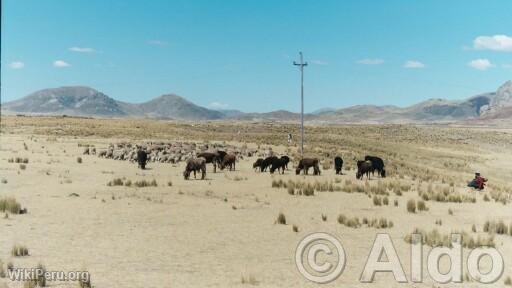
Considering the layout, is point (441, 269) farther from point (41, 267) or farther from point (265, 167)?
point (265, 167)

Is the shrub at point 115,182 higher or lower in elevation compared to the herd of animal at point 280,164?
lower

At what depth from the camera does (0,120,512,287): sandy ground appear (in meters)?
11.2

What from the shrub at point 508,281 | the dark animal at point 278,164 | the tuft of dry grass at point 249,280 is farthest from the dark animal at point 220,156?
the shrub at point 508,281

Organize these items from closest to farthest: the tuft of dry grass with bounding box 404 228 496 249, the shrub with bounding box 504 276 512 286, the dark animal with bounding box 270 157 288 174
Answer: the shrub with bounding box 504 276 512 286
the tuft of dry grass with bounding box 404 228 496 249
the dark animal with bounding box 270 157 288 174

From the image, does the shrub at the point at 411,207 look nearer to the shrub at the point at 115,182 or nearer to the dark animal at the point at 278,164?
the dark animal at the point at 278,164

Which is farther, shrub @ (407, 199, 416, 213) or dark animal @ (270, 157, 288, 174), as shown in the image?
dark animal @ (270, 157, 288, 174)

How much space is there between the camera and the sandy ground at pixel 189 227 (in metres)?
11.2

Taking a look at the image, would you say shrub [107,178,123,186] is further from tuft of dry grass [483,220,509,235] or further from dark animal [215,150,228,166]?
tuft of dry grass [483,220,509,235]

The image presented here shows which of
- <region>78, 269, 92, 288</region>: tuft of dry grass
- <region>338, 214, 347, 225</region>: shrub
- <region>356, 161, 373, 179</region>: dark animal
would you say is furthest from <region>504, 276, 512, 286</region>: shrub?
<region>356, 161, 373, 179</region>: dark animal

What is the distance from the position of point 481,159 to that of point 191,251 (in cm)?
5235

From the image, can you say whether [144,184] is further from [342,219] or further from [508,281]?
[508,281]

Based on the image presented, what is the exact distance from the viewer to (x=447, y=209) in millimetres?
21047

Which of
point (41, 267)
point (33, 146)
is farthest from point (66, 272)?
point (33, 146)

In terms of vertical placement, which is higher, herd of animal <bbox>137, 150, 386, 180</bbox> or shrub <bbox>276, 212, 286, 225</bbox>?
herd of animal <bbox>137, 150, 386, 180</bbox>
